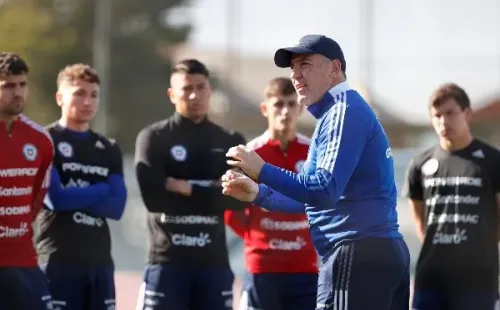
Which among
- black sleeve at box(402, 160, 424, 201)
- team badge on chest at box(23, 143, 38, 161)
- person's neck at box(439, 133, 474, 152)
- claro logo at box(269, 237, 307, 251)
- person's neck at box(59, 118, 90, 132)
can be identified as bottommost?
claro logo at box(269, 237, 307, 251)

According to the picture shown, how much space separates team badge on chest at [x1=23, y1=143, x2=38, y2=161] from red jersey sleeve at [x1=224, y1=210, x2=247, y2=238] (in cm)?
169

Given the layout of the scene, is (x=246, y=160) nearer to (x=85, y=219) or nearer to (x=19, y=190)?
(x=19, y=190)

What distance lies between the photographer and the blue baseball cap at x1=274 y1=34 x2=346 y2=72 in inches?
263

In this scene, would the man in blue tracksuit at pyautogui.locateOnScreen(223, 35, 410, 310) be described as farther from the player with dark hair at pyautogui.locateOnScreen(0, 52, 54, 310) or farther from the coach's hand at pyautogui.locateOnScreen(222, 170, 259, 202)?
the player with dark hair at pyautogui.locateOnScreen(0, 52, 54, 310)

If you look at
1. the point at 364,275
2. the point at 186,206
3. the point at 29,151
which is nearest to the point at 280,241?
the point at 186,206

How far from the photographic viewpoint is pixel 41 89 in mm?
47094

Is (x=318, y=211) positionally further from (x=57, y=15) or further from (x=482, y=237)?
(x=57, y=15)

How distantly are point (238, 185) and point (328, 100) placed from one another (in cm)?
70

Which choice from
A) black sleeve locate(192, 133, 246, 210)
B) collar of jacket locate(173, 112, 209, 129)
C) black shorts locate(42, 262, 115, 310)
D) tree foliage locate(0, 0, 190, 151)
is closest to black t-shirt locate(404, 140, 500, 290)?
black sleeve locate(192, 133, 246, 210)

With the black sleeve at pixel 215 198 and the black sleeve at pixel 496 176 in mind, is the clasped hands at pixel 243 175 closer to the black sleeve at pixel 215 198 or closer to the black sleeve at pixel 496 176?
the black sleeve at pixel 215 198

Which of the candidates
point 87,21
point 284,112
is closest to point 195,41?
point 87,21

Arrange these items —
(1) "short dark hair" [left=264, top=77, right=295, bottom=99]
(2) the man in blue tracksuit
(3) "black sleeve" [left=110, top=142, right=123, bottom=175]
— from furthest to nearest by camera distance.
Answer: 1. (1) "short dark hair" [left=264, top=77, right=295, bottom=99]
2. (3) "black sleeve" [left=110, top=142, right=123, bottom=175]
3. (2) the man in blue tracksuit

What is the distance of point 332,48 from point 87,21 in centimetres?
4496

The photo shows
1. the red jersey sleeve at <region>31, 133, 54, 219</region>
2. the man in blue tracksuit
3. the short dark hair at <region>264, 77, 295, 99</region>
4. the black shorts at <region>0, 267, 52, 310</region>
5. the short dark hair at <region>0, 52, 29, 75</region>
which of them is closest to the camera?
the man in blue tracksuit
